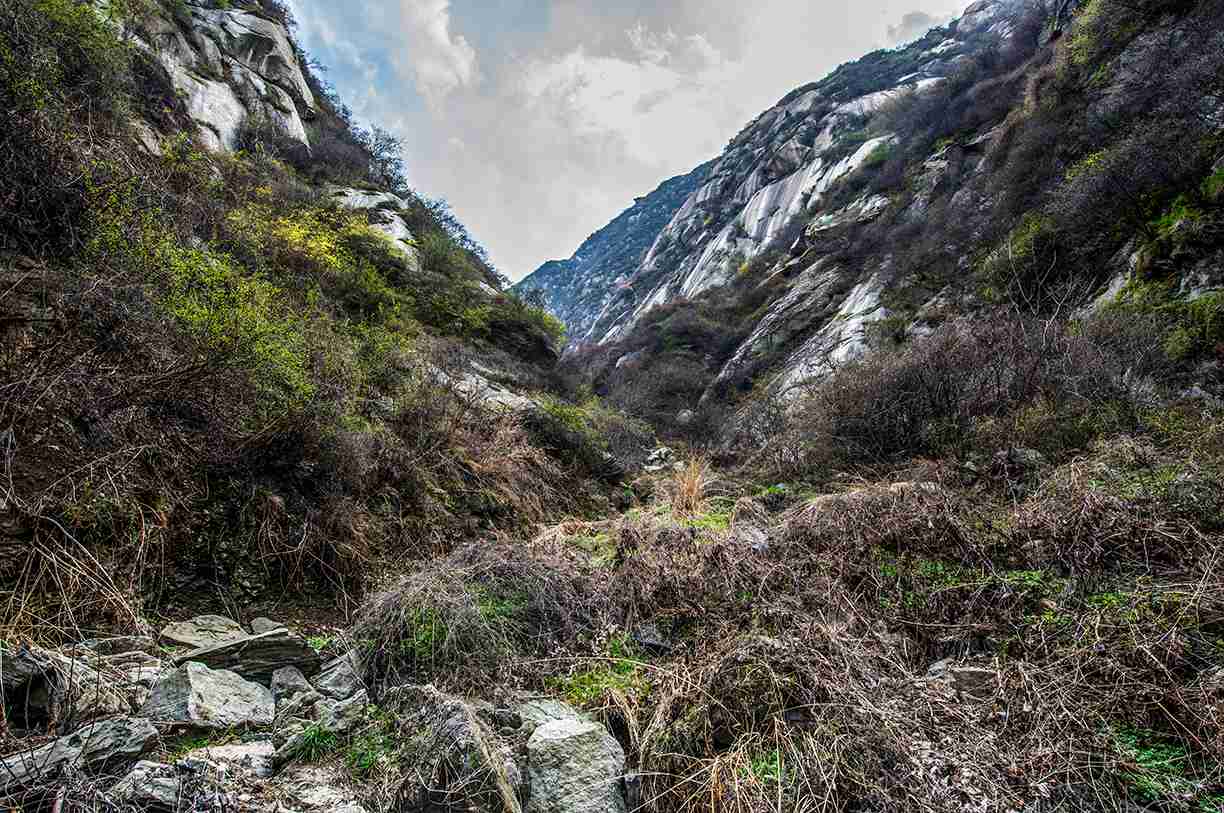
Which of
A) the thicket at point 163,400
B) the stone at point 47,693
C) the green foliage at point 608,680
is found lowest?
the green foliage at point 608,680

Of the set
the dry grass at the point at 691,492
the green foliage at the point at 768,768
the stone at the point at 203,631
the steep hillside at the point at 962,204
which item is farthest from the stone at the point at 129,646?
the steep hillside at the point at 962,204

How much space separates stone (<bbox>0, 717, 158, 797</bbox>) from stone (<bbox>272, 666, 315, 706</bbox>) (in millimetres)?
759

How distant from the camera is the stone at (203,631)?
3.04 metres

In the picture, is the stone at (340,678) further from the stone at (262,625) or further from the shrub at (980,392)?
the shrub at (980,392)

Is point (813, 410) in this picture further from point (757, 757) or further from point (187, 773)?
point (187, 773)

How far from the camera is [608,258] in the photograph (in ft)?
235

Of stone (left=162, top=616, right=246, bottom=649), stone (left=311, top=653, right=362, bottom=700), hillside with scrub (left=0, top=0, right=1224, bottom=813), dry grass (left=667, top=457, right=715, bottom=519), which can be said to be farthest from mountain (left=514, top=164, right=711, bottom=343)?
stone (left=311, top=653, right=362, bottom=700)

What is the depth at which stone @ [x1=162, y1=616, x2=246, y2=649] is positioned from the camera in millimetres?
3043

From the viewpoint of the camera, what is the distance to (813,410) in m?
8.30

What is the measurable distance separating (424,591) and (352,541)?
182 cm

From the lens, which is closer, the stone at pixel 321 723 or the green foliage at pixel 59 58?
the stone at pixel 321 723

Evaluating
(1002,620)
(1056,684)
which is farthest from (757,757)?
(1002,620)

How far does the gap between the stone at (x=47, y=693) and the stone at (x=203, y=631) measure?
2.82 feet

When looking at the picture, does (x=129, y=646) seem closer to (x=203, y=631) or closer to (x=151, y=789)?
(x=203, y=631)
